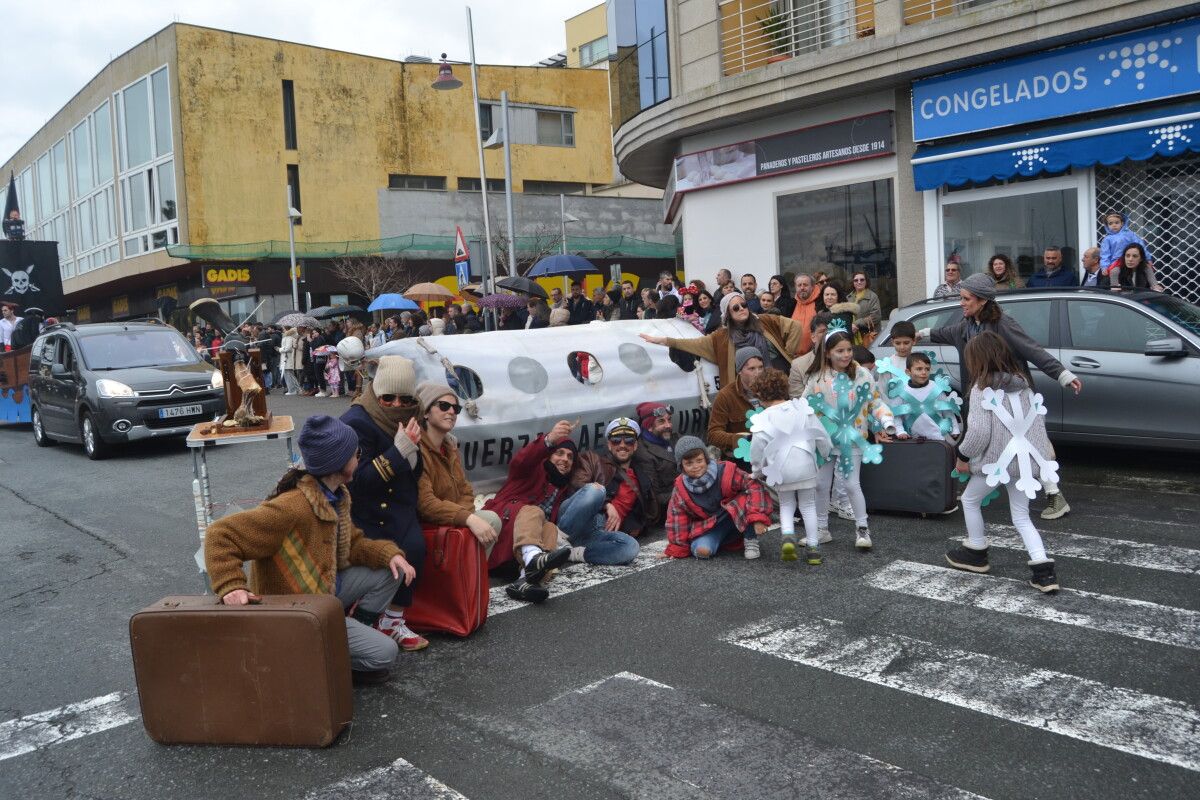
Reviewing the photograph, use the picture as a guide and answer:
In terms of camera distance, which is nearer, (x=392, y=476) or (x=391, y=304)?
(x=392, y=476)

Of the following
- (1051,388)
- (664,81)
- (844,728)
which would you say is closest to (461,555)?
(844,728)

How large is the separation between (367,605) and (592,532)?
232 centimetres

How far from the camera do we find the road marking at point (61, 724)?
4551 mm

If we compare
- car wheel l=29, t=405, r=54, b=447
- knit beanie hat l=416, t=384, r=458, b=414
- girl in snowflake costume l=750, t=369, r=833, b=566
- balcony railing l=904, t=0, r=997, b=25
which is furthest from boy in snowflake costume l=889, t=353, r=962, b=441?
car wheel l=29, t=405, r=54, b=447

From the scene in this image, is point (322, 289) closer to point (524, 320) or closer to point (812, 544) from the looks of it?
point (524, 320)

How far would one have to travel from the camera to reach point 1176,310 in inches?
368

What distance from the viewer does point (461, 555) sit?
5.84m

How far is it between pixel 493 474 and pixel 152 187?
40197mm

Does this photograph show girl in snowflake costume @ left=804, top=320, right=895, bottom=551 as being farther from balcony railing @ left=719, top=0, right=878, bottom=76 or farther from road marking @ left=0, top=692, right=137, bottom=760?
balcony railing @ left=719, top=0, right=878, bottom=76

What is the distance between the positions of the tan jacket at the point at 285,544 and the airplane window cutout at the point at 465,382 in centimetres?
316

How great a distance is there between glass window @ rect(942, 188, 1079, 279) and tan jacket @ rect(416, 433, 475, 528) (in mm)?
10912

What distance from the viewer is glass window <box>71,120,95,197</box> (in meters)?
→ 50.1

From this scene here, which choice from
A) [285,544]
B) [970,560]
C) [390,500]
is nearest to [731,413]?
[970,560]

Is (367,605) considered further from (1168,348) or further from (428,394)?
(1168,348)
